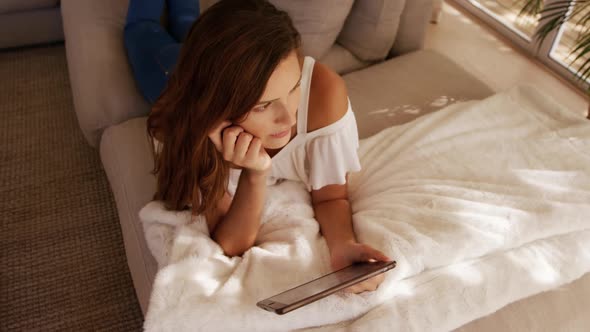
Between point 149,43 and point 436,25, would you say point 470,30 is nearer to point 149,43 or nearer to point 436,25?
point 436,25

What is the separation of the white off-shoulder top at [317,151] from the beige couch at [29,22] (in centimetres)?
158

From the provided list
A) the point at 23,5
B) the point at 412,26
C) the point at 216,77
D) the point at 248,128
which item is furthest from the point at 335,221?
the point at 23,5

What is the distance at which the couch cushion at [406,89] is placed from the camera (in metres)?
1.38

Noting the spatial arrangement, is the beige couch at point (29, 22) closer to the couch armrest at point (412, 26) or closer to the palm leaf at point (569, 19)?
the couch armrest at point (412, 26)

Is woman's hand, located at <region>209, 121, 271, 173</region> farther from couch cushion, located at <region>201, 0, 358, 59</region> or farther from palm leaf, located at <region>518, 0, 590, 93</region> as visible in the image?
palm leaf, located at <region>518, 0, 590, 93</region>

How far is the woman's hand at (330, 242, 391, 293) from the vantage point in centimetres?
85

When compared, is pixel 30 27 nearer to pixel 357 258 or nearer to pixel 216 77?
pixel 216 77

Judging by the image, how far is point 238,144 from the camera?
81 cm

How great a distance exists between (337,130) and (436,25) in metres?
1.73

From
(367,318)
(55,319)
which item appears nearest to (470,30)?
(367,318)

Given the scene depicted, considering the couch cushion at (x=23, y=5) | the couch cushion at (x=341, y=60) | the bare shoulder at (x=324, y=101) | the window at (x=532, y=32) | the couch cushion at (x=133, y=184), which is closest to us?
the bare shoulder at (x=324, y=101)

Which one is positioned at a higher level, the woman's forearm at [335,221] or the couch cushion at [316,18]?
the couch cushion at [316,18]

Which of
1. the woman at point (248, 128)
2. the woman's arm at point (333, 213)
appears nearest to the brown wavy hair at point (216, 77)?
the woman at point (248, 128)

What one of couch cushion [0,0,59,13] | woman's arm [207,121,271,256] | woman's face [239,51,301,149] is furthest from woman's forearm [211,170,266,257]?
couch cushion [0,0,59,13]
